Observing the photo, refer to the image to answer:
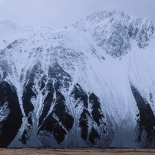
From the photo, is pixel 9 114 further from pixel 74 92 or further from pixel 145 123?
pixel 145 123

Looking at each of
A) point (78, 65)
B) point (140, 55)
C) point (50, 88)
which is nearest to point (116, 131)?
point (50, 88)

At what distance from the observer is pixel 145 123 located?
425 feet

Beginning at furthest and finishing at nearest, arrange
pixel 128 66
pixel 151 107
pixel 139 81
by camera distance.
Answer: pixel 128 66
pixel 139 81
pixel 151 107

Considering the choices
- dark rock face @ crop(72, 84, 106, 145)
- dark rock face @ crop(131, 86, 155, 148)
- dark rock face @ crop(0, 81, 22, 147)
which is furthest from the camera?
dark rock face @ crop(131, 86, 155, 148)

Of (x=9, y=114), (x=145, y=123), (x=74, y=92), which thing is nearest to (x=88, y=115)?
(x=74, y=92)

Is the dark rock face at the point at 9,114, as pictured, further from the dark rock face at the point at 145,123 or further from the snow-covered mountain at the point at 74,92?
the dark rock face at the point at 145,123

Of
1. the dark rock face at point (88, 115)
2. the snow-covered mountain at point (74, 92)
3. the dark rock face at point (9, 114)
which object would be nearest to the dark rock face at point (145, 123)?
the snow-covered mountain at point (74, 92)

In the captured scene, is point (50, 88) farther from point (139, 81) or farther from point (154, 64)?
point (154, 64)

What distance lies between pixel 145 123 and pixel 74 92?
118ft

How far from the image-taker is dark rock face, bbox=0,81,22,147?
366ft

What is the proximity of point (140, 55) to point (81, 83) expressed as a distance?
57.2 metres

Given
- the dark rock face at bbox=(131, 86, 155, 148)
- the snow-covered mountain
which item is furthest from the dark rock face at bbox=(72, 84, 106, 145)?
the dark rock face at bbox=(131, 86, 155, 148)

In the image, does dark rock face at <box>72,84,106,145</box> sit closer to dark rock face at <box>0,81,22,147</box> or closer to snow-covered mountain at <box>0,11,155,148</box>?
snow-covered mountain at <box>0,11,155,148</box>

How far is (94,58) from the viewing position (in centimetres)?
17775
